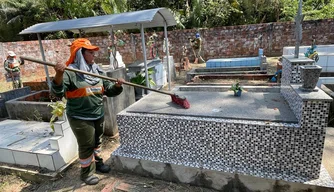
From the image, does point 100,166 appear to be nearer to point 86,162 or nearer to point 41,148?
point 86,162

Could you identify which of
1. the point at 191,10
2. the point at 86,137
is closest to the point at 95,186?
the point at 86,137

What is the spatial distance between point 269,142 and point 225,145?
45 cm

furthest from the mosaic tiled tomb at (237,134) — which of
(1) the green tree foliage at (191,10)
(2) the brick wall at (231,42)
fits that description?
(1) the green tree foliage at (191,10)

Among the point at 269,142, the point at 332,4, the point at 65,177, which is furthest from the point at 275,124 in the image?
the point at 332,4

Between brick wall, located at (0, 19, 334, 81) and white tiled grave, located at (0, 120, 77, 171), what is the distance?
27.7 ft

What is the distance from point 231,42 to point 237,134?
34.7 feet

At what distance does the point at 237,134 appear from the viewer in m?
2.35

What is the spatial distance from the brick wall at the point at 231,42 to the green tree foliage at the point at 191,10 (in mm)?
1625

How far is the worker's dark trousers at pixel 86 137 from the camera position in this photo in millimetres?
2607

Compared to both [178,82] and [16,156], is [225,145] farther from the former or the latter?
[178,82]

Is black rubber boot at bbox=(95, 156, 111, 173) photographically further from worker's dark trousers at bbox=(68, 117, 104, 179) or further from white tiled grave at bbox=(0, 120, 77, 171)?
white tiled grave at bbox=(0, 120, 77, 171)

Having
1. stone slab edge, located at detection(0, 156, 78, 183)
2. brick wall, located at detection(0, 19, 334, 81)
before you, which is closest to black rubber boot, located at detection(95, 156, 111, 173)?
stone slab edge, located at detection(0, 156, 78, 183)

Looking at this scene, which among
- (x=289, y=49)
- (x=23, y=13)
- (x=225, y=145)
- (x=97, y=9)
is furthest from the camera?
(x=23, y=13)

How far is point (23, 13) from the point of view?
16.7 m
